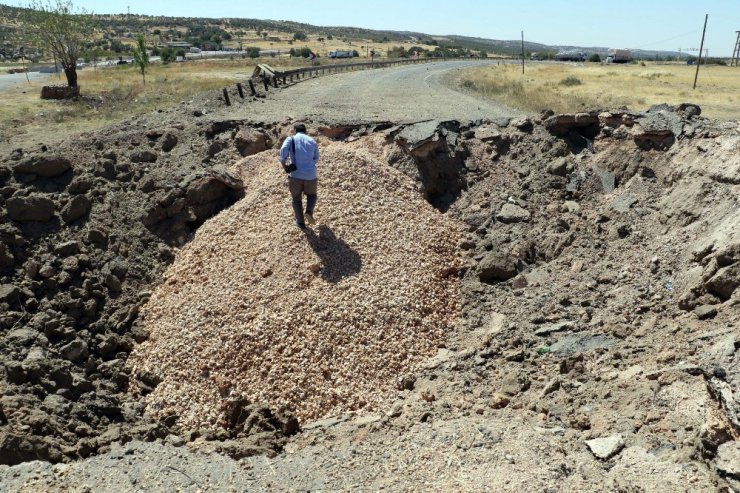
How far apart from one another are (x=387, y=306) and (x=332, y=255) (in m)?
1.33

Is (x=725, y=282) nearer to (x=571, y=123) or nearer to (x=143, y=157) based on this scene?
(x=571, y=123)

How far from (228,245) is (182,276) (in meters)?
0.91

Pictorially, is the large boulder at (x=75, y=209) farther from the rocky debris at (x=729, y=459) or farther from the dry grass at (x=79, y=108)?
the rocky debris at (x=729, y=459)

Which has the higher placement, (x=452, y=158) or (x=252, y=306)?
(x=452, y=158)

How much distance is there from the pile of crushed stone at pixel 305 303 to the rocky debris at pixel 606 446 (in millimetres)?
2976

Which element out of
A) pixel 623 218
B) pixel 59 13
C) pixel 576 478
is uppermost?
pixel 59 13

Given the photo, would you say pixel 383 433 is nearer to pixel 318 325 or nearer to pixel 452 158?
pixel 318 325

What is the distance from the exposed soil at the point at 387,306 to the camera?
5.93 meters

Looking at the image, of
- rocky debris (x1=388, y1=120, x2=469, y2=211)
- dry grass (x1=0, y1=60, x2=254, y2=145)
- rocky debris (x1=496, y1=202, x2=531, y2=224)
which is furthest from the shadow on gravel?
dry grass (x1=0, y1=60, x2=254, y2=145)

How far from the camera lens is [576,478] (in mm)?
5254

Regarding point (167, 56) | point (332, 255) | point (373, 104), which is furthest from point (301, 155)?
point (167, 56)

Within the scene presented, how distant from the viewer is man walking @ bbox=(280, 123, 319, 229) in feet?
32.1

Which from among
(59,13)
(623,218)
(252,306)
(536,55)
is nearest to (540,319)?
(623,218)

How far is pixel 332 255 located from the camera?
9938 millimetres
